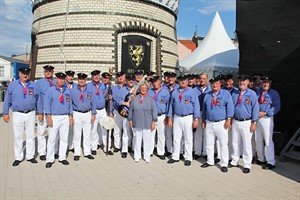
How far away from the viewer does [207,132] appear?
6016 mm

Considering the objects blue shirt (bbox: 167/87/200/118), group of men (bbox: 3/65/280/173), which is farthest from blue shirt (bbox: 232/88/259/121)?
blue shirt (bbox: 167/87/200/118)

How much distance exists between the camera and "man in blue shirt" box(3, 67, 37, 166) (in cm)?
585

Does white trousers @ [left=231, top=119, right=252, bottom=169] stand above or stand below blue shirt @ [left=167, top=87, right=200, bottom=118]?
below

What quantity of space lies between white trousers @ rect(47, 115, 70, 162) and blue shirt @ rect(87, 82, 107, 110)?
3.40ft

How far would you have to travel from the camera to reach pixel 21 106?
231 inches

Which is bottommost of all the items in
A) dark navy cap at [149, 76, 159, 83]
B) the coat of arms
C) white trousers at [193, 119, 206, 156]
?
white trousers at [193, 119, 206, 156]

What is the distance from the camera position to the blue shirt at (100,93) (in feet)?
22.4

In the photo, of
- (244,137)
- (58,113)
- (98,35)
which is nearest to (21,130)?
(58,113)

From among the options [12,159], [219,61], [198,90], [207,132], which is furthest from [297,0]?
[12,159]

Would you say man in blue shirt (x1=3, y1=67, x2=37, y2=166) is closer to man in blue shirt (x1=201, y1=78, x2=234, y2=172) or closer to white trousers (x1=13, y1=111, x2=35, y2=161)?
white trousers (x1=13, y1=111, x2=35, y2=161)

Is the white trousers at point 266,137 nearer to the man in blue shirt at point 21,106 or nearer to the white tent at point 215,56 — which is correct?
the man in blue shirt at point 21,106

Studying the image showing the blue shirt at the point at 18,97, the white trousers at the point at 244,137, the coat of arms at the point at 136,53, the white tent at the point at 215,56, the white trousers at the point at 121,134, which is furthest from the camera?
the white tent at the point at 215,56

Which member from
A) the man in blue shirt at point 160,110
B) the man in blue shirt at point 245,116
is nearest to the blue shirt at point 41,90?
the man in blue shirt at point 160,110

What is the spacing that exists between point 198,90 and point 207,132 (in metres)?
1.15
